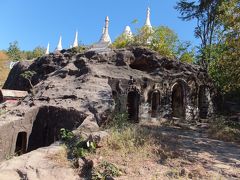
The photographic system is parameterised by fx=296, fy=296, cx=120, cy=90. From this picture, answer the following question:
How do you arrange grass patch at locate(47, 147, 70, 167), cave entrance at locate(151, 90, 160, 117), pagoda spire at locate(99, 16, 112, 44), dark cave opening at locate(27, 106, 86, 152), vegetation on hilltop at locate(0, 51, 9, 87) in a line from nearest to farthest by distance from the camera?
1. grass patch at locate(47, 147, 70, 167)
2. dark cave opening at locate(27, 106, 86, 152)
3. cave entrance at locate(151, 90, 160, 117)
4. pagoda spire at locate(99, 16, 112, 44)
5. vegetation on hilltop at locate(0, 51, 9, 87)

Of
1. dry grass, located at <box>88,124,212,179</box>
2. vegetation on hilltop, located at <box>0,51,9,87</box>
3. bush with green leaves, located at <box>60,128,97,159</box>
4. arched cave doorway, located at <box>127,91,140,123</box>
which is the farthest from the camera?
vegetation on hilltop, located at <box>0,51,9,87</box>

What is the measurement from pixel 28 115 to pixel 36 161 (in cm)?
566

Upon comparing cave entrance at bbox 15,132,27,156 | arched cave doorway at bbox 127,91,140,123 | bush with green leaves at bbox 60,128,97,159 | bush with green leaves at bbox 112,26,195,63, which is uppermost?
bush with green leaves at bbox 112,26,195,63

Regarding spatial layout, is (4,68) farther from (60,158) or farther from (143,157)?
(143,157)

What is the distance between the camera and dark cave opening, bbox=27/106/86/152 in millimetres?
11299

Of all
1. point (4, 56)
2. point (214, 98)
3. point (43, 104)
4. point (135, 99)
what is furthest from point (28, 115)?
point (4, 56)

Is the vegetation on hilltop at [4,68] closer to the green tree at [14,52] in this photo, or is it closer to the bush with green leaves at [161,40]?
the green tree at [14,52]

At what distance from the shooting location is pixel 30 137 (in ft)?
40.4

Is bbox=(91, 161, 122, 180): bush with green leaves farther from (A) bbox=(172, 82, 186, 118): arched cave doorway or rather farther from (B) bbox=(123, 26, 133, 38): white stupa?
(B) bbox=(123, 26, 133, 38): white stupa

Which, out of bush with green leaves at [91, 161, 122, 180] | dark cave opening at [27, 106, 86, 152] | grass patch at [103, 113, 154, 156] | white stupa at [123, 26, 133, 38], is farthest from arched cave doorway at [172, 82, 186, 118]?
bush with green leaves at [91, 161, 122, 180]

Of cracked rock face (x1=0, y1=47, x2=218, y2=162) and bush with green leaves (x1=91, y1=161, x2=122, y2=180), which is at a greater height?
cracked rock face (x1=0, y1=47, x2=218, y2=162)

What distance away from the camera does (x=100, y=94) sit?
1245 centimetres

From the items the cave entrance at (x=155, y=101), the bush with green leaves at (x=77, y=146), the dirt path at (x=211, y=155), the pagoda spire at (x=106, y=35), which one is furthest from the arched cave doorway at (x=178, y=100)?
the pagoda spire at (x=106, y=35)

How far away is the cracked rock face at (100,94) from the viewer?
37.3ft
